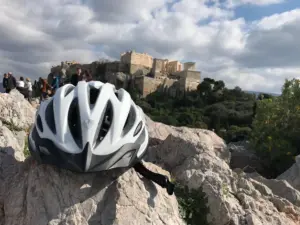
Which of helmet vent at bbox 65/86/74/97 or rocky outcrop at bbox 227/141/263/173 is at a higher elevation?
helmet vent at bbox 65/86/74/97

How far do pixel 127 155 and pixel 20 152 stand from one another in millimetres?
2745

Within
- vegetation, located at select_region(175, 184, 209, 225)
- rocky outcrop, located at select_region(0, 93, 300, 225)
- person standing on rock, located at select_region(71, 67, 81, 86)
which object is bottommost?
vegetation, located at select_region(175, 184, 209, 225)

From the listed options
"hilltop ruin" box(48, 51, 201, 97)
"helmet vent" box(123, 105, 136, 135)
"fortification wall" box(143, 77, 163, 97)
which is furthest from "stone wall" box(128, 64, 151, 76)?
"helmet vent" box(123, 105, 136, 135)

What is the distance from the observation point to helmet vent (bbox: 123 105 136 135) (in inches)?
187

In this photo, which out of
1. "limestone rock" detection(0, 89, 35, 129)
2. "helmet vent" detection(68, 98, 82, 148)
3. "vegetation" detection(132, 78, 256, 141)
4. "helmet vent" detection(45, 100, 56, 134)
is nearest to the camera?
"helmet vent" detection(68, 98, 82, 148)

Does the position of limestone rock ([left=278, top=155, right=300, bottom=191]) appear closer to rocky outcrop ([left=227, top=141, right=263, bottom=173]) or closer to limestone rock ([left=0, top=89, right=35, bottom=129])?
rocky outcrop ([left=227, top=141, right=263, bottom=173])

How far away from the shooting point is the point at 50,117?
4.74 meters

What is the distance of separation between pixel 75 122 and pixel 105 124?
0.41 metres

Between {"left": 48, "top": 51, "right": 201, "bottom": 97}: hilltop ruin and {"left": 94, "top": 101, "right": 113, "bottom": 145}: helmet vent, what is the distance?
88.3 m

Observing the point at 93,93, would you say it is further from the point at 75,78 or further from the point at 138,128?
the point at 75,78

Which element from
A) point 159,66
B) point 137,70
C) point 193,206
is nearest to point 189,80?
point 159,66

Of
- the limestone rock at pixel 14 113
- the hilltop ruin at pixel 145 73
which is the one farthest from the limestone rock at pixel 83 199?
the hilltop ruin at pixel 145 73

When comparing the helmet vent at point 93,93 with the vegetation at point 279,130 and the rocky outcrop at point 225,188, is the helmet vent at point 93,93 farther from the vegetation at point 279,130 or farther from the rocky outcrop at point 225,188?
the vegetation at point 279,130

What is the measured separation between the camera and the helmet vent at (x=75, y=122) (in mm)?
4403
